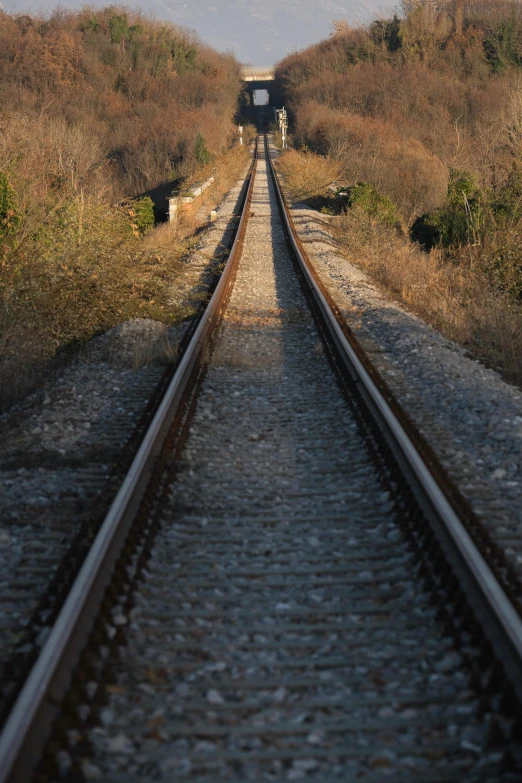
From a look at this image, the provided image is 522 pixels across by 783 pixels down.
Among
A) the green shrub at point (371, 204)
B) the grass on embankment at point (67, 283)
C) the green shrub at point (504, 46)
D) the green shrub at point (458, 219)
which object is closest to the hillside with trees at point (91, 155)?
the grass on embankment at point (67, 283)

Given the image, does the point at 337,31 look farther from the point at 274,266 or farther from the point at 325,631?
the point at 325,631

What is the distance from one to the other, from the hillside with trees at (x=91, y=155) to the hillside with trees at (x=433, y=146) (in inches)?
176

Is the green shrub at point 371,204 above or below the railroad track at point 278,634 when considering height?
above

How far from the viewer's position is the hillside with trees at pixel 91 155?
9492 millimetres

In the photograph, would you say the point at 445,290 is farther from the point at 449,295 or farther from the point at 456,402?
the point at 456,402

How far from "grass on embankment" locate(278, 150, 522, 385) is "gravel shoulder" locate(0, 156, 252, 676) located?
3586 millimetres

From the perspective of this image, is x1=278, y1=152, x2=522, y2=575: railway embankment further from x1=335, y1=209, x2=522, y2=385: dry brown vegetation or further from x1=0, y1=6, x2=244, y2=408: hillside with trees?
x1=0, y1=6, x2=244, y2=408: hillside with trees

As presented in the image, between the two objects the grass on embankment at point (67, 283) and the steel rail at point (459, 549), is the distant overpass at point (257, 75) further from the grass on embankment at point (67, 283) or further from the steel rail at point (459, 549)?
the steel rail at point (459, 549)

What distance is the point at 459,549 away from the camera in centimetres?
329

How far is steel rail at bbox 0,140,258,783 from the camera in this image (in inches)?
87.4

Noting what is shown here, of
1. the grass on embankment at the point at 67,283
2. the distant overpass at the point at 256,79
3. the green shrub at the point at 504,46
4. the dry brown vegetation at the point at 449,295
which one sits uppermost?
the distant overpass at the point at 256,79

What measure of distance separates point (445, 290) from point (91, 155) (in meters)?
11.0

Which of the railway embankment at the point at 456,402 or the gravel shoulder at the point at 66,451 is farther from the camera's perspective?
the railway embankment at the point at 456,402

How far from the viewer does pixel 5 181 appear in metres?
9.98
